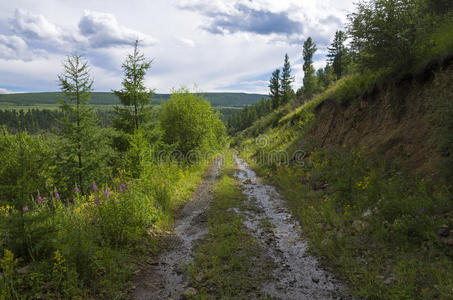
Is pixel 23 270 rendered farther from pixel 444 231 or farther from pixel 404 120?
pixel 404 120

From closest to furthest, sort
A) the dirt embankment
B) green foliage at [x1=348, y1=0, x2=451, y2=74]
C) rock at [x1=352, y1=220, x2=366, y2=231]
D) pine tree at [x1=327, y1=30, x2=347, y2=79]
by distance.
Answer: rock at [x1=352, y1=220, x2=366, y2=231]
the dirt embankment
green foliage at [x1=348, y1=0, x2=451, y2=74]
pine tree at [x1=327, y1=30, x2=347, y2=79]

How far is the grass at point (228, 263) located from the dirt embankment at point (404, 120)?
213 inches

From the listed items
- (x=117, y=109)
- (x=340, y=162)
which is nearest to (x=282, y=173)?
(x=340, y=162)

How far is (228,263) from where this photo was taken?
5117 mm

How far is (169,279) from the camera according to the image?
184 inches

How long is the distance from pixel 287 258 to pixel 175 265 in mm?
2612

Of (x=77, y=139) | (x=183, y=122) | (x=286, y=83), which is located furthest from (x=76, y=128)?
(x=286, y=83)

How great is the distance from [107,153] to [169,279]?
37.7ft

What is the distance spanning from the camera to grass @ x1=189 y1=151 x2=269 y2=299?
425 centimetres

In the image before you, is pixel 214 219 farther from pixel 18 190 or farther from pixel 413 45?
pixel 413 45

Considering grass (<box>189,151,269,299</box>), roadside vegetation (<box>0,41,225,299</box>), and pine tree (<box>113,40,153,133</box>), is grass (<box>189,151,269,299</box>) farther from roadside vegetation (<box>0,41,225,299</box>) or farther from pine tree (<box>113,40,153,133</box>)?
pine tree (<box>113,40,153,133</box>)

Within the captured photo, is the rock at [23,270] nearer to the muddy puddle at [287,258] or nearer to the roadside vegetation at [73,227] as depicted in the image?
the roadside vegetation at [73,227]

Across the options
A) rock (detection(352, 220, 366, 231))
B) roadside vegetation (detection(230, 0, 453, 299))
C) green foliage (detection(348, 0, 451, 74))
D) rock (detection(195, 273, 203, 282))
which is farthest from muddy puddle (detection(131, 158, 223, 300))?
green foliage (detection(348, 0, 451, 74))

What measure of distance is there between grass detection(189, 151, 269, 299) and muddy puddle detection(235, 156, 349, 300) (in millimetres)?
291
